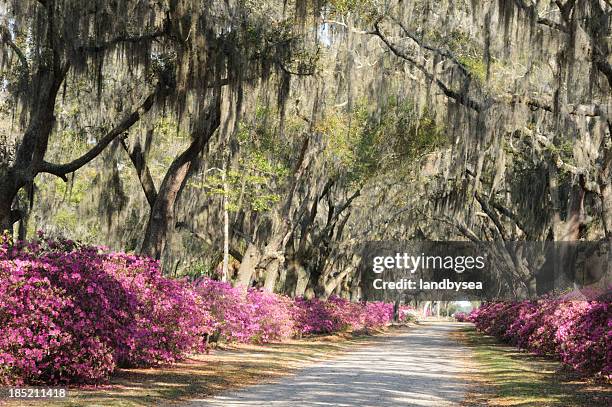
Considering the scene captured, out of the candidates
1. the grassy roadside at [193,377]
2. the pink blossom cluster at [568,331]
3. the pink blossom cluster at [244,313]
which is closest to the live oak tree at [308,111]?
the pink blossom cluster at [244,313]

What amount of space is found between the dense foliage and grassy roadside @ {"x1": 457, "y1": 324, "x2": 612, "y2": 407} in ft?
16.8

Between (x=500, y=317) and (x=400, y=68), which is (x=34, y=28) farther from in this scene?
(x=500, y=317)

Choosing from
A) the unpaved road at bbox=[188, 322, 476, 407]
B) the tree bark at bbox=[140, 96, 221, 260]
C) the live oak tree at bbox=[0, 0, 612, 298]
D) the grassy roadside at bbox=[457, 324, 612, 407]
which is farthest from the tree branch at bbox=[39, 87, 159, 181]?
the grassy roadside at bbox=[457, 324, 612, 407]

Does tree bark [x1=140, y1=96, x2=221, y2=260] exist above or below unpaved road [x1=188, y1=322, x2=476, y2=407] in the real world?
above

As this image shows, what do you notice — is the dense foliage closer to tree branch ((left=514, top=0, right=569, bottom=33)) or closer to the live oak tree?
the live oak tree

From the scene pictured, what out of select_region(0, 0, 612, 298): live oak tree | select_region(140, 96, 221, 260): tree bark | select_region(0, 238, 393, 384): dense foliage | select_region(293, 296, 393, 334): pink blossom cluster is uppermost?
select_region(0, 0, 612, 298): live oak tree

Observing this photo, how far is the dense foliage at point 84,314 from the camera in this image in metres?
10.4

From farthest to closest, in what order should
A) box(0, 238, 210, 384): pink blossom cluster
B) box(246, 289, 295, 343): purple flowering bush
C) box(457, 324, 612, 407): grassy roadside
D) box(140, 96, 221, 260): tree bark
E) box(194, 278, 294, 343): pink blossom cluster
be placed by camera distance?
box(246, 289, 295, 343): purple flowering bush
box(194, 278, 294, 343): pink blossom cluster
box(140, 96, 221, 260): tree bark
box(457, 324, 612, 407): grassy roadside
box(0, 238, 210, 384): pink blossom cluster

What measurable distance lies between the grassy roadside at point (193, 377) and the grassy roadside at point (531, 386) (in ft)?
12.0

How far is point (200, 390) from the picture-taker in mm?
11492

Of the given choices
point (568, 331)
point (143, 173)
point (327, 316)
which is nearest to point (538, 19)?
point (568, 331)

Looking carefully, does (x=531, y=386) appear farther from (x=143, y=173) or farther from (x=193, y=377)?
(x=143, y=173)

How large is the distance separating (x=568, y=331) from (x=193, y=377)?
8136 millimetres

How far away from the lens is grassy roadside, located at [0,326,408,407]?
9828 millimetres
